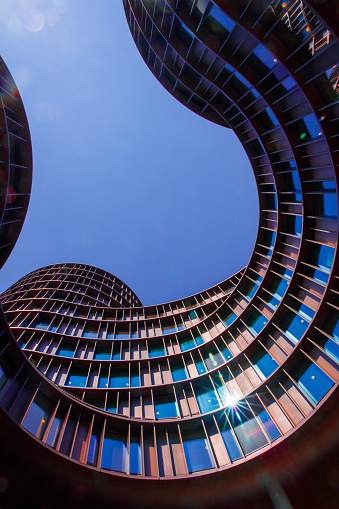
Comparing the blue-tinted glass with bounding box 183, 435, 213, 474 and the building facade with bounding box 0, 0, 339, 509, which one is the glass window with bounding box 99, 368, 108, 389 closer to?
the building facade with bounding box 0, 0, 339, 509

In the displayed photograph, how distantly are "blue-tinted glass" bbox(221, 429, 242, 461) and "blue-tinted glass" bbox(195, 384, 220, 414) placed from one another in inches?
79.6

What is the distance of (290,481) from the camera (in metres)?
12.4

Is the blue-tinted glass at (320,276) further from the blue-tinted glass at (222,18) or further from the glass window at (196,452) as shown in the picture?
the blue-tinted glass at (222,18)

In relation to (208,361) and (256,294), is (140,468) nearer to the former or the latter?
(208,361)

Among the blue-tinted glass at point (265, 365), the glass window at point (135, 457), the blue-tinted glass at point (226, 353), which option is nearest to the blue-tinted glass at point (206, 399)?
the blue-tinted glass at point (226, 353)

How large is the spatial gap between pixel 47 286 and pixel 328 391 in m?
35.7

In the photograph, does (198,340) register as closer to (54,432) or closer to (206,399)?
(206,399)

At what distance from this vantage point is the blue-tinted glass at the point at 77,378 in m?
20.3

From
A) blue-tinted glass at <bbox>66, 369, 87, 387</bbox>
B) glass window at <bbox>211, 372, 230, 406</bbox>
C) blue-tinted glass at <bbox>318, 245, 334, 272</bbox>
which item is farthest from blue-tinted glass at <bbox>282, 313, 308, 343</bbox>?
blue-tinted glass at <bbox>66, 369, 87, 387</bbox>

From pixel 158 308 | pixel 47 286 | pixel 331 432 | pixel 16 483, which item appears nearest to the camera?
pixel 16 483

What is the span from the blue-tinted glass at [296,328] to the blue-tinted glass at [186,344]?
10048 mm

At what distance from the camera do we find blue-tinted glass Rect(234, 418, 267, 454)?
13883 mm

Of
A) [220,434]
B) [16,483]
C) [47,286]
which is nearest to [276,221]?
[220,434]

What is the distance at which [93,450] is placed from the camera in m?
13.8
